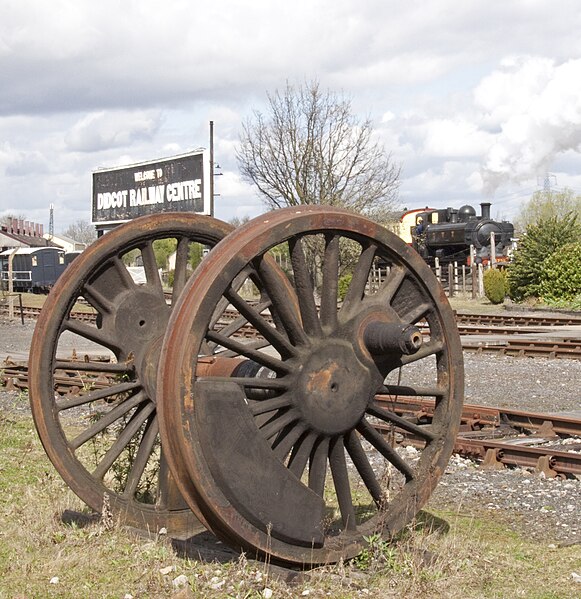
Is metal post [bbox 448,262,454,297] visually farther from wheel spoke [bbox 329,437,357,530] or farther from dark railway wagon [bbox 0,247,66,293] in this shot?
wheel spoke [bbox 329,437,357,530]

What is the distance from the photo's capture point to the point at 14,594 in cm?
451

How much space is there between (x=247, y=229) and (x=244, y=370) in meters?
0.86

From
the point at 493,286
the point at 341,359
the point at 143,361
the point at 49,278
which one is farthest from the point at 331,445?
the point at 49,278

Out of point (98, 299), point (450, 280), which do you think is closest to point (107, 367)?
point (98, 299)

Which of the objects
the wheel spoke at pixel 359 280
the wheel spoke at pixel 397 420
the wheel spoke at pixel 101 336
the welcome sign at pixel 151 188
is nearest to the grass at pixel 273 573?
the wheel spoke at pixel 397 420

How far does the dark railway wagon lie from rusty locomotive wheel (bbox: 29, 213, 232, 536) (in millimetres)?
49204

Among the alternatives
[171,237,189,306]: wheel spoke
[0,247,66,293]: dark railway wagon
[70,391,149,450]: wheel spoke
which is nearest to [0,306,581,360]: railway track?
[171,237,189,306]: wheel spoke

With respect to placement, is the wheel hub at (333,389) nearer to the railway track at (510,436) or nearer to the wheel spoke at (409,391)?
the wheel spoke at (409,391)

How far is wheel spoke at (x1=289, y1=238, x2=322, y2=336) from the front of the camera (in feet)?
15.1

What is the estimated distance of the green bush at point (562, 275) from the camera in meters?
31.2

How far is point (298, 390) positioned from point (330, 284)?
625 millimetres

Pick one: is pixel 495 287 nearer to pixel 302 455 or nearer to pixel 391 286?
pixel 391 286

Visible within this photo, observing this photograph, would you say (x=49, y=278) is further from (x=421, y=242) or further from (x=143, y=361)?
(x=143, y=361)

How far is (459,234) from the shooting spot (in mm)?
47625
